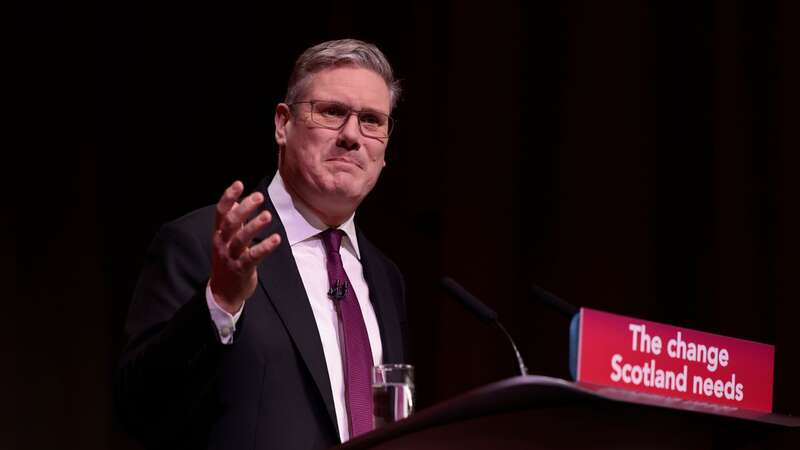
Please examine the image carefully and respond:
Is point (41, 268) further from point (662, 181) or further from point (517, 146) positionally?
point (662, 181)

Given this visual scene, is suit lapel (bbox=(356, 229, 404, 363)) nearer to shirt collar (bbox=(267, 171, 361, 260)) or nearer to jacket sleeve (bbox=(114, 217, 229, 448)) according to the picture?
shirt collar (bbox=(267, 171, 361, 260))

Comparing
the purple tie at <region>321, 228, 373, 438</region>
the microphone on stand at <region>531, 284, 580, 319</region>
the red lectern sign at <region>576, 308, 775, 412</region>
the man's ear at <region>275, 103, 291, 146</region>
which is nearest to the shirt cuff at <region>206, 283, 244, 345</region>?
the purple tie at <region>321, 228, 373, 438</region>

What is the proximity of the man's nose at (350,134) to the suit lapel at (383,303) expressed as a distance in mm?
258

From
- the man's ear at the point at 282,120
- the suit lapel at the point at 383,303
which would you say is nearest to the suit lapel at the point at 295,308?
the suit lapel at the point at 383,303

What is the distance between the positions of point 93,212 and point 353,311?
189cm

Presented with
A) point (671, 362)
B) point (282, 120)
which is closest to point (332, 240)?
point (282, 120)

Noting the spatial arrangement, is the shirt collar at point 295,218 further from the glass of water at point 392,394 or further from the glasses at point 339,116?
the glass of water at point 392,394

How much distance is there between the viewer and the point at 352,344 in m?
1.93

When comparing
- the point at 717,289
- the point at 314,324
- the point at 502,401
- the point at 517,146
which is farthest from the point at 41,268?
the point at 502,401

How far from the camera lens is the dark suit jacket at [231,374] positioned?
1702mm

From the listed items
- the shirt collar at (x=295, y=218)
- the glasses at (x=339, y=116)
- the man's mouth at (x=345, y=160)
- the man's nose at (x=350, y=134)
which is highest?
the glasses at (x=339, y=116)

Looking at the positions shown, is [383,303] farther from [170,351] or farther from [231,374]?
[170,351]

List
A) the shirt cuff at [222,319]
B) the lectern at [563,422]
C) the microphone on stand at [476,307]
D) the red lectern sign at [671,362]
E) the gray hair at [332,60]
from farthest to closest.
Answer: the gray hair at [332,60] < the microphone on stand at [476,307] < the shirt cuff at [222,319] < the red lectern sign at [671,362] < the lectern at [563,422]

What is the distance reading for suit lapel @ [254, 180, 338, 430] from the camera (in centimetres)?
180
